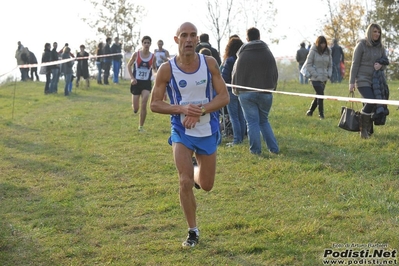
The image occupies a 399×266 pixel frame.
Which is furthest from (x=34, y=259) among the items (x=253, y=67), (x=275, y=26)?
(x=275, y=26)

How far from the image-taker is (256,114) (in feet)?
Answer: 35.2

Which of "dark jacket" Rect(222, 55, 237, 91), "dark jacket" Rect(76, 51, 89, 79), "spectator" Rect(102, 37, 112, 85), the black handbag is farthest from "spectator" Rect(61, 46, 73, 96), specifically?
the black handbag

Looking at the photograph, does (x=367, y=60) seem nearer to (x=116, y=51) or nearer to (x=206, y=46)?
(x=206, y=46)

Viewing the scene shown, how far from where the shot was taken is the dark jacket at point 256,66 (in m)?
10.6

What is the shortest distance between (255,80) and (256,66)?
0.73 ft

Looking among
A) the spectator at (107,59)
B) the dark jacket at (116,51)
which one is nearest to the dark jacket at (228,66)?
the spectator at (107,59)

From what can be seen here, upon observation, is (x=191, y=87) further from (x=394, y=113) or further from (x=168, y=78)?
(x=394, y=113)

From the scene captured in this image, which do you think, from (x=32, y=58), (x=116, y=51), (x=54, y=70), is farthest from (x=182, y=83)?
(x=32, y=58)

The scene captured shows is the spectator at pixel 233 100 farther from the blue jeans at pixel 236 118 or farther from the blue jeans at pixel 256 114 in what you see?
the blue jeans at pixel 256 114

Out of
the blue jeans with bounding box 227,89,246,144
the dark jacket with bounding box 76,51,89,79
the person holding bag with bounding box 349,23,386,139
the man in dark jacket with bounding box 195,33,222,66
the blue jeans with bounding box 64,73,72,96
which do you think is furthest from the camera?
the dark jacket with bounding box 76,51,89,79

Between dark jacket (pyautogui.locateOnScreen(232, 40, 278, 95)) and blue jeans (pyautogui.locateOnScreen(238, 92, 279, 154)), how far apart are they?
6.5 inches

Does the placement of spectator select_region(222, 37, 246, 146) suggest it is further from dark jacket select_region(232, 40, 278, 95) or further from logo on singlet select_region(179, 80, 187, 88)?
logo on singlet select_region(179, 80, 187, 88)

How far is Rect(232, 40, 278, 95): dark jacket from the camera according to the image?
10586 millimetres

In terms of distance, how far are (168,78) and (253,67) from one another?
441cm
